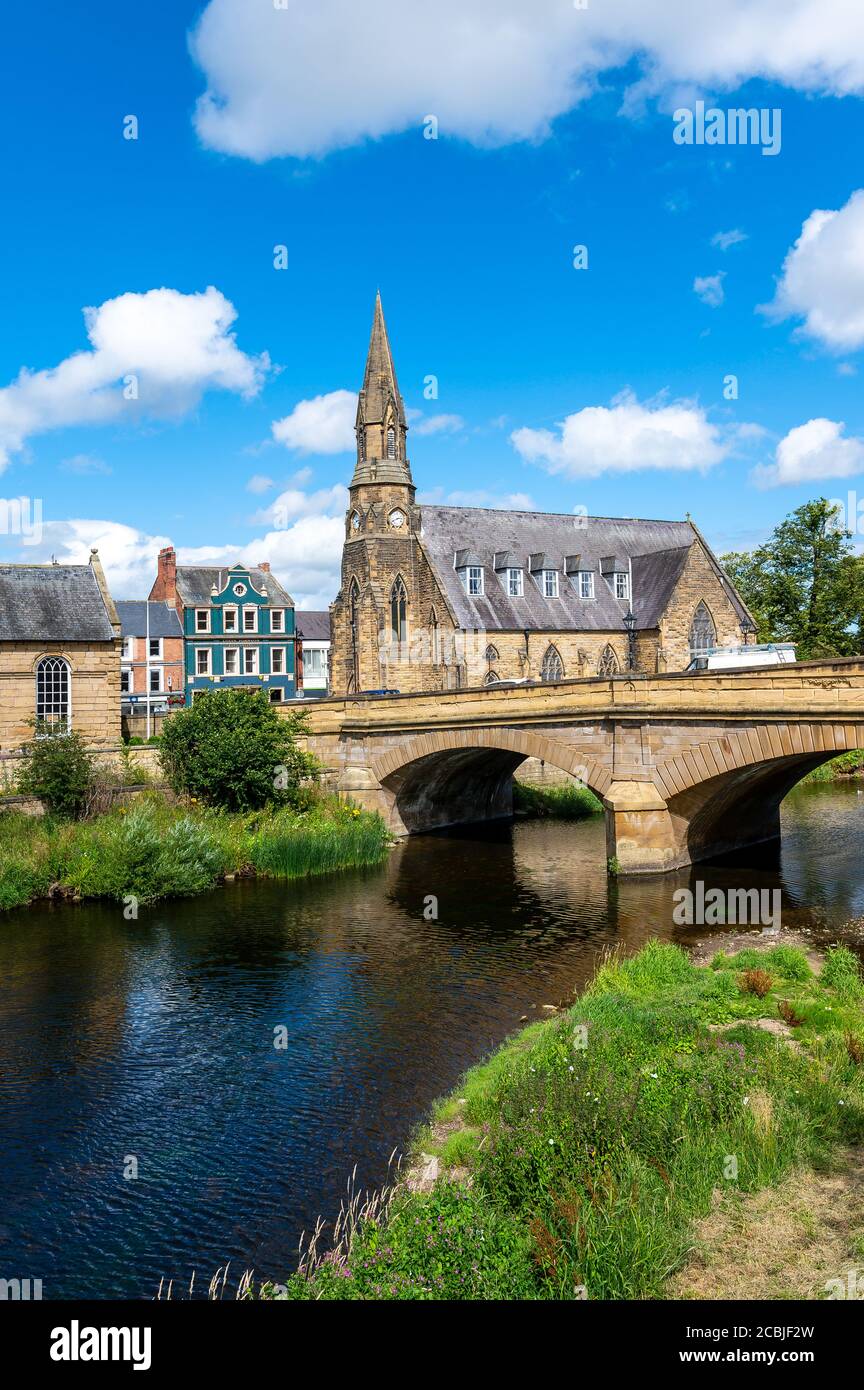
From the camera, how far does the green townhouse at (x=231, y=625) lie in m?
60.3

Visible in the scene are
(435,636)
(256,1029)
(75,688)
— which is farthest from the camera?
(435,636)

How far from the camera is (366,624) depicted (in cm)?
5069

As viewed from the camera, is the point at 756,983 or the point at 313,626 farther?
the point at 313,626

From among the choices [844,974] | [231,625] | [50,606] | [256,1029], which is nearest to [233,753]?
[50,606]

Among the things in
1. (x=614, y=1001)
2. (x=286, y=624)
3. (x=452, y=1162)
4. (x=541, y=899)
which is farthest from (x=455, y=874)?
(x=286, y=624)

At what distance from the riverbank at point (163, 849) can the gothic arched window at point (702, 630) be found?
26.0 m

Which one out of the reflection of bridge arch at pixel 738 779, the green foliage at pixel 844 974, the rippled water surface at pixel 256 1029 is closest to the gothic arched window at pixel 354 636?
the rippled water surface at pixel 256 1029

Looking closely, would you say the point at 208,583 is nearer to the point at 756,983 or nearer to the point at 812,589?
the point at 812,589

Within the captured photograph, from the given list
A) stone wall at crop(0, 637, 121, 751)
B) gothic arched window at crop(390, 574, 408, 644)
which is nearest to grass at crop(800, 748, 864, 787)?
gothic arched window at crop(390, 574, 408, 644)

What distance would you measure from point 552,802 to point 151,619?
2918 centimetres

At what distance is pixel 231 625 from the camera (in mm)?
61844
